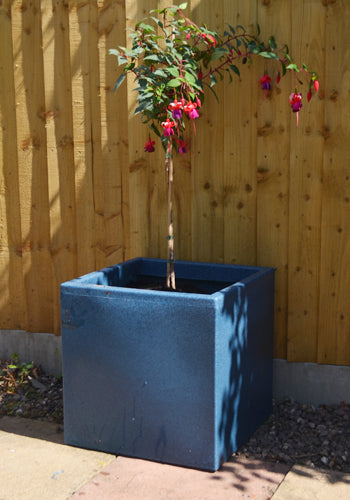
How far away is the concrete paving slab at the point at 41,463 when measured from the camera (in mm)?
2992

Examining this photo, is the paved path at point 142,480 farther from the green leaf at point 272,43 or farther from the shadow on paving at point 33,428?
the green leaf at point 272,43

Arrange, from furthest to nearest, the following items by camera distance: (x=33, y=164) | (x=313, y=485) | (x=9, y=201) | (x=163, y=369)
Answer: (x=9, y=201) < (x=33, y=164) < (x=163, y=369) < (x=313, y=485)

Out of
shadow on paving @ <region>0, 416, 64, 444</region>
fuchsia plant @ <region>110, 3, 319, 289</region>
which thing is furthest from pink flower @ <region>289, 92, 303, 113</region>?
shadow on paving @ <region>0, 416, 64, 444</region>

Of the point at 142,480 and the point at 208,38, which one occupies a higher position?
the point at 208,38

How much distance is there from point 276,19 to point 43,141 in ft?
5.37

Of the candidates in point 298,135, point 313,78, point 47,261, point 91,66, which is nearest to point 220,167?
point 298,135

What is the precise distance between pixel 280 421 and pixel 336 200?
123 cm

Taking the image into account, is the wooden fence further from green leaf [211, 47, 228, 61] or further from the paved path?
the paved path

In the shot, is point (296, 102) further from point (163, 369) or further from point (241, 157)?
point (163, 369)

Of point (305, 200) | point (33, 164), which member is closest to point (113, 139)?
point (33, 164)

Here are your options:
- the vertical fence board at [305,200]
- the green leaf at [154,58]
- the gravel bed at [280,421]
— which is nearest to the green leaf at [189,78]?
the green leaf at [154,58]

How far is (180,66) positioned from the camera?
329 cm

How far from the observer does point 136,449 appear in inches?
127

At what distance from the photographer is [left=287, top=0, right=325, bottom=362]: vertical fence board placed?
11.5 ft
